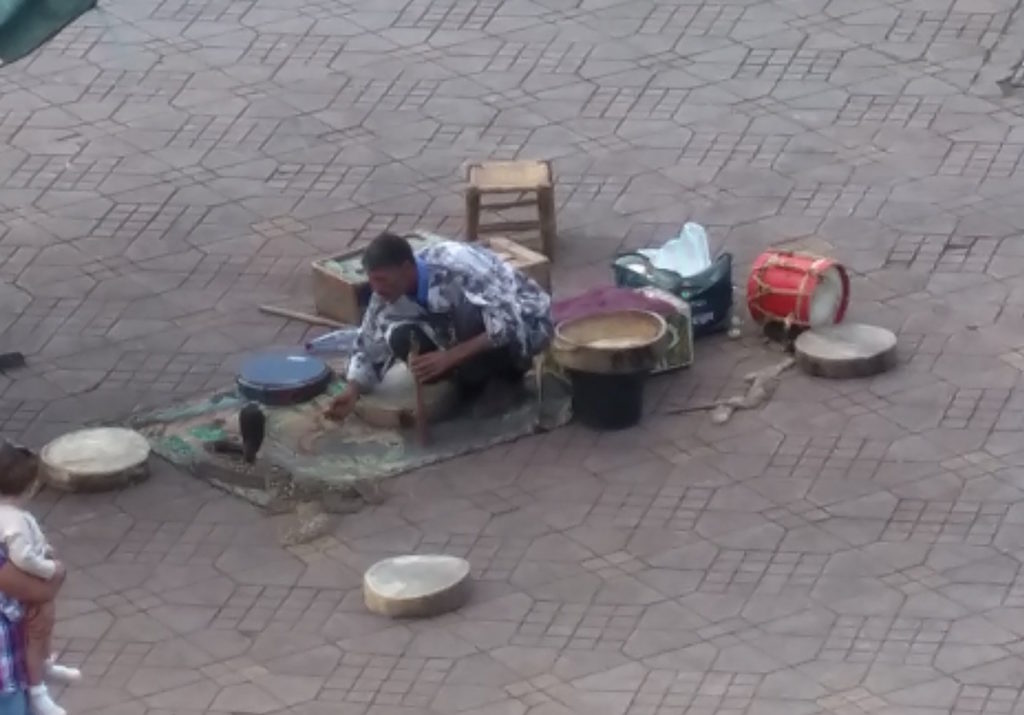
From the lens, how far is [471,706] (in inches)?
348

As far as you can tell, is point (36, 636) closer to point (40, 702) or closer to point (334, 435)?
point (40, 702)

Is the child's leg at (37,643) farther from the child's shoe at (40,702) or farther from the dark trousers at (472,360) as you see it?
the dark trousers at (472,360)

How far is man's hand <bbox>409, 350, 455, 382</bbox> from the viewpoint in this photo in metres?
10.5

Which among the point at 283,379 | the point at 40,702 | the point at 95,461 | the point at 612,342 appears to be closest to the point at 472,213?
the point at 283,379

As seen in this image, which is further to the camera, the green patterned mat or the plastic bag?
the plastic bag

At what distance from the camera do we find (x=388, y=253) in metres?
10.3

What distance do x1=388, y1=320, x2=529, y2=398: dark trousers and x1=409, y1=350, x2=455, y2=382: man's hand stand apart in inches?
2.4

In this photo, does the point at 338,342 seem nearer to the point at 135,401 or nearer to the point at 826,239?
the point at 135,401

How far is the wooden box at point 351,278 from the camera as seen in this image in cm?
1159

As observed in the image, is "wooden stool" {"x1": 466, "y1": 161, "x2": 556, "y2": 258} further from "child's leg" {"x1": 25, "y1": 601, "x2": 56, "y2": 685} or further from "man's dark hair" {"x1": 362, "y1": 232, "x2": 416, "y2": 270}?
"child's leg" {"x1": 25, "y1": 601, "x2": 56, "y2": 685}

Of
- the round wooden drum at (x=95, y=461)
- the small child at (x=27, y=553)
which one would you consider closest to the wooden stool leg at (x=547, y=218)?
the round wooden drum at (x=95, y=461)

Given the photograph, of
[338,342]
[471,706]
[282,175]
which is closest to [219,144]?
[282,175]

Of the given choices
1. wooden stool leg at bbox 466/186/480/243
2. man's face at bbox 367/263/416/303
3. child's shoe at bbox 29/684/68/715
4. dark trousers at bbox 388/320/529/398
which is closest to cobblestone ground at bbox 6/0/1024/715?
dark trousers at bbox 388/320/529/398

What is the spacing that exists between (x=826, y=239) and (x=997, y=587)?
334 centimetres
